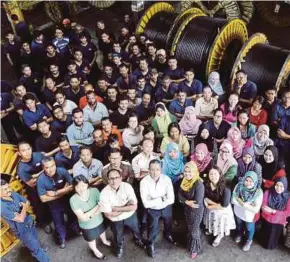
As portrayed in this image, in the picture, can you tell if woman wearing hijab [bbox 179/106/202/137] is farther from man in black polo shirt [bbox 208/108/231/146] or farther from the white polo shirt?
the white polo shirt

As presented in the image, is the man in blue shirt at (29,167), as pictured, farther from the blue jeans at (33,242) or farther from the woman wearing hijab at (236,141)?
the woman wearing hijab at (236,141)

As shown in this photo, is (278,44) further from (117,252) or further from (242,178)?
(117,252)

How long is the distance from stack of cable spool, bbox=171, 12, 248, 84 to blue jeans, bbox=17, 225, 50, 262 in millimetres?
5404

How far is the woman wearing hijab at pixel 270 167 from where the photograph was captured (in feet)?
19.5

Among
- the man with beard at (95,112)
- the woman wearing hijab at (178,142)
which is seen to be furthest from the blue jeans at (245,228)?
the man with beard at (95,112)

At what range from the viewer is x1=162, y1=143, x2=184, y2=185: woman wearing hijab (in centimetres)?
623

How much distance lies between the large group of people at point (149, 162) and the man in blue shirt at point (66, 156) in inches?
0.6

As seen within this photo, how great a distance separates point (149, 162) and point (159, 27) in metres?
5.46

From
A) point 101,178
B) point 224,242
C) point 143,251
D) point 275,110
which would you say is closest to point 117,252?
point 143,251

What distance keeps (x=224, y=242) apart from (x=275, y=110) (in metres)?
2.34

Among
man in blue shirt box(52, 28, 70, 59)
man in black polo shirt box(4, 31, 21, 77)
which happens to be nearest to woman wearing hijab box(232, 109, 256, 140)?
man in blue shirt box(52, 28, 70, 59)

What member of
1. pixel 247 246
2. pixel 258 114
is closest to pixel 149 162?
pixel 247 246

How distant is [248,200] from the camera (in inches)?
225

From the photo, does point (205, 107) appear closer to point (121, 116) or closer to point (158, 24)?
point (121, 116)
